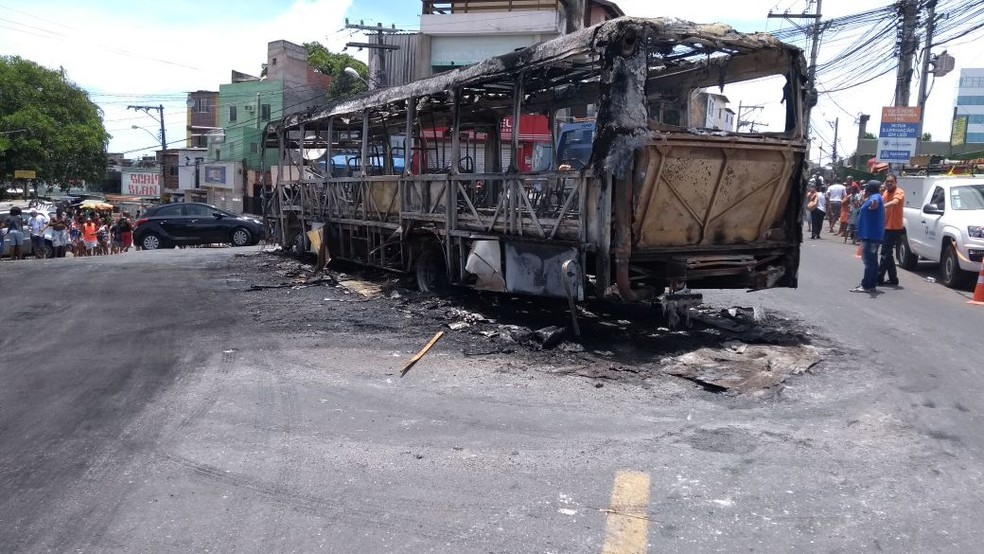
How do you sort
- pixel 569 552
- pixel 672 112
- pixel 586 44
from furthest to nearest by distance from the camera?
pixel 672 112, pixel 586 44, pixel 569 552

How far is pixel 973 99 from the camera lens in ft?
224

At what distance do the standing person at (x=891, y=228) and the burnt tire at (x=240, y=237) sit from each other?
1692cm

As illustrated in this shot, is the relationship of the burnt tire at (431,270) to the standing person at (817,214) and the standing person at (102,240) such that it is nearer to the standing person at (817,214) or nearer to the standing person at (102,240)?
the standing person at (817,214)

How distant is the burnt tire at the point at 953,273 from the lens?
1171cm

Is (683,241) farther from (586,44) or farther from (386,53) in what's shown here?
(386,53)

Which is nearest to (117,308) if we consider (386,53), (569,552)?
(569,552)

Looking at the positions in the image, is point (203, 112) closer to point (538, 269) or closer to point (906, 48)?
point (906, 48)

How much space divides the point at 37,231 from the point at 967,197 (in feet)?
→ 71.4

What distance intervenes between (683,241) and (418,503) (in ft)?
14.9

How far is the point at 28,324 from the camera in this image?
869cm

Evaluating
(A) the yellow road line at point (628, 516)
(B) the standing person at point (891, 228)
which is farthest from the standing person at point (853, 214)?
(A) the yellow road line at point (628, 516)

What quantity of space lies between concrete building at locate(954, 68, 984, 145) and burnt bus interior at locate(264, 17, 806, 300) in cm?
7058

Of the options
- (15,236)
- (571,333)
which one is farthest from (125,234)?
(571,333)

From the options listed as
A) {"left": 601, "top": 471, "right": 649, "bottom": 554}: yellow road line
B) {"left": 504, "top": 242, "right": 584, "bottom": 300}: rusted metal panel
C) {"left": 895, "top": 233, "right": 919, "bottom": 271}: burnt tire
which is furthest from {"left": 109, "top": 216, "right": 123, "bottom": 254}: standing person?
{"left": 601, "top": 471, "right": 649, "bottom": 554}: yellow road line
